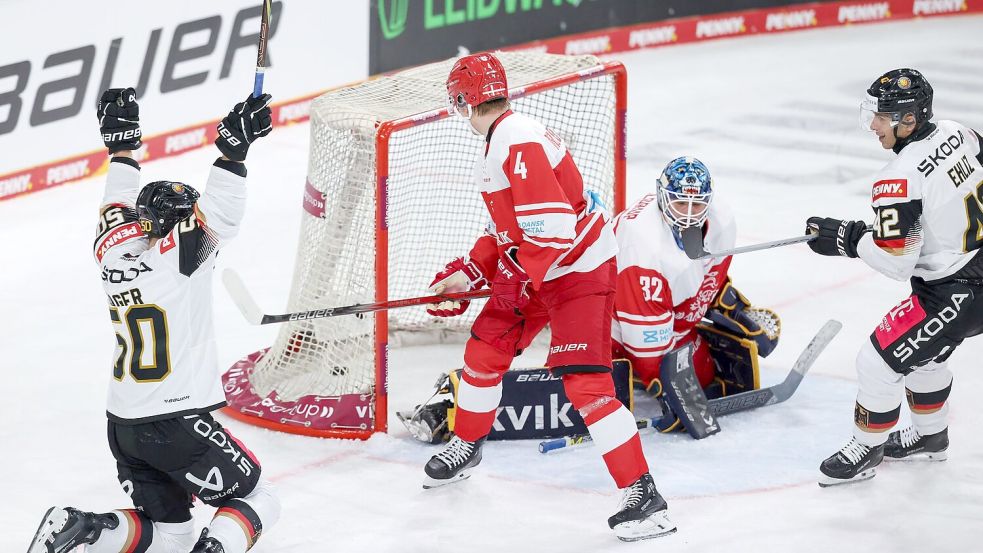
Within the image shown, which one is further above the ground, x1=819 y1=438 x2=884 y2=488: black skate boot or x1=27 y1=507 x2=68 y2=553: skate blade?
x1=27 y1=507 x2=68 y2=553: skate blade

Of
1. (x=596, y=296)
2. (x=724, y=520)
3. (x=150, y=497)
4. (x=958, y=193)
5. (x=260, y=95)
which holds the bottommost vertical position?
(x=724, y=520)

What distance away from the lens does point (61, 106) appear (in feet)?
25.3

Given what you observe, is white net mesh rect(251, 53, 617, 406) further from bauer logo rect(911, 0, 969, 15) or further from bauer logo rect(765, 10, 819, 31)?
bauer logo rect(911, 0, 969, 15)

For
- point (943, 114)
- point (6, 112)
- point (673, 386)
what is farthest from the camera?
point (943, 114)

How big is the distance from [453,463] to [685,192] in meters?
1.17

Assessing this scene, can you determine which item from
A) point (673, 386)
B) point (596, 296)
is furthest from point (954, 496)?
point (596, 296)

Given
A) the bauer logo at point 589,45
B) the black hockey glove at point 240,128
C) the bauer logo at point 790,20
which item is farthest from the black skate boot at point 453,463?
the bauer logo at point 790,20

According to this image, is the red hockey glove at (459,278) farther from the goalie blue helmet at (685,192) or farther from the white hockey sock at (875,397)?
the white hockey sock at (875,397)

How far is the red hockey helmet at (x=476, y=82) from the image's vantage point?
411cm

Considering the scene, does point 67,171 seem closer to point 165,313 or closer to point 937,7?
point 165,313

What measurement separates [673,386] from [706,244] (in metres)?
0.53

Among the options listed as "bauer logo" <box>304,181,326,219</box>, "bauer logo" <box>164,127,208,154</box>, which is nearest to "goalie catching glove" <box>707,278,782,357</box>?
"bauer logo" <box>304,181,326,219</box>

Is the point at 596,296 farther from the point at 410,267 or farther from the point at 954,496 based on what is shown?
the point at 410,267

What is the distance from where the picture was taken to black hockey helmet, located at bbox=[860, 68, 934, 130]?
4.15 meters
